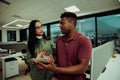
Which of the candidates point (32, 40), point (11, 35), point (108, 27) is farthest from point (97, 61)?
point (11, 35)

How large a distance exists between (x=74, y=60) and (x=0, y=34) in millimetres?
13329

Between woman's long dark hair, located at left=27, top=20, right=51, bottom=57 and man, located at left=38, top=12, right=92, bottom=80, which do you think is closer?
man, located at left=38, top=12, right=92, bottom=80

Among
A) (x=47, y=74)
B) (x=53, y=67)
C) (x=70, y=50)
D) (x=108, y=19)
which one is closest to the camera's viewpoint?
(x=53, y=67)

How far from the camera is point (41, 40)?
169 cm

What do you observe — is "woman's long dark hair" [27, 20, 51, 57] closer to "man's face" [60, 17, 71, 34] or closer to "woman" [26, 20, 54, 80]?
"woman" [26, 20, 54, 80]

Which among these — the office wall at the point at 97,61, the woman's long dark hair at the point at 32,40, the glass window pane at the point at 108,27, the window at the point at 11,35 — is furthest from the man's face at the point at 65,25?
the window at the point at 11,35

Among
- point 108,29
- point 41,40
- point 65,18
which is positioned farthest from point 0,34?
point 65,18

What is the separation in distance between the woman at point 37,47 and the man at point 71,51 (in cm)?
56

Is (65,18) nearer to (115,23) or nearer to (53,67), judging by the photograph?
(53,67)

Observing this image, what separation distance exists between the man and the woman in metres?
0.56

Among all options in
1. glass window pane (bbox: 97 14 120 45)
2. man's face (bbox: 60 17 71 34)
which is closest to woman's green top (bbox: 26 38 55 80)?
man's face (bbox: 60 17 71 34)

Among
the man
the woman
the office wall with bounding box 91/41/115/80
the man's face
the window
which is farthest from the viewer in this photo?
the window

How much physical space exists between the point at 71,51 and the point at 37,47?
81cm

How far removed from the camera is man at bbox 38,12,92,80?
2.76 ft
